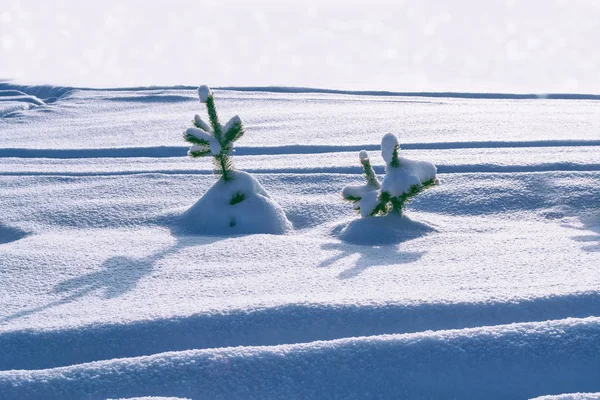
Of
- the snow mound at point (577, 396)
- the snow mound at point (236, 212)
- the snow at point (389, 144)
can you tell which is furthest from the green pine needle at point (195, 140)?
the snow mound at point (577, 396)

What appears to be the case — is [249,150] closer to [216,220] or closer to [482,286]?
[216,220]

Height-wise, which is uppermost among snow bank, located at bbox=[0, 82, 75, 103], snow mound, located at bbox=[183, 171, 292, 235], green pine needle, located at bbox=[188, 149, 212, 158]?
snow bank, located at bbox=[0, 82, 75, 103]

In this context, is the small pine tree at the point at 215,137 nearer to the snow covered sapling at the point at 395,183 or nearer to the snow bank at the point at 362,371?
the snow covered sapling at the point at 395,183

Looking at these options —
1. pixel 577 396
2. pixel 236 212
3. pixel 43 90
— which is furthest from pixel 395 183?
pixel 43 90

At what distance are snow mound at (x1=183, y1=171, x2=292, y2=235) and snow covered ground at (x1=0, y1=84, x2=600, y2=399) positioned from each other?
0.31ft

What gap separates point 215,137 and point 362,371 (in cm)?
224

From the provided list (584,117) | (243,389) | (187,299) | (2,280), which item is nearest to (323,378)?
(243,389)

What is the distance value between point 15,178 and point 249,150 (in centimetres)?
185

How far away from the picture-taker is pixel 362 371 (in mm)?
1942

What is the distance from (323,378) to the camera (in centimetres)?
193

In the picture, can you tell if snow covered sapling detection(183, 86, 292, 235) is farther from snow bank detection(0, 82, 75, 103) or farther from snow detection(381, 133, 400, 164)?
snow bank detection(0, 82, 75, 103)

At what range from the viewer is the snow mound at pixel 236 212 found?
147 inches

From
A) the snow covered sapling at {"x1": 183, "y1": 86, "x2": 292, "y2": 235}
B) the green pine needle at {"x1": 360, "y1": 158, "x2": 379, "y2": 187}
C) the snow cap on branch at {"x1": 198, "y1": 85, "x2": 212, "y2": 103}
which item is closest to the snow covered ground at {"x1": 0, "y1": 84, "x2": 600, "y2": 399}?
the snow covered sapling at {"x1": 183, "y1": 86, "x2": 292, "y2": 235}

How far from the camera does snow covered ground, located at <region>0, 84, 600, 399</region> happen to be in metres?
1.93
